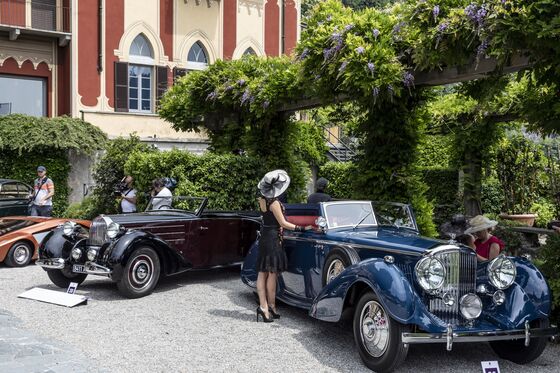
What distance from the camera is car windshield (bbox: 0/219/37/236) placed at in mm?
11180

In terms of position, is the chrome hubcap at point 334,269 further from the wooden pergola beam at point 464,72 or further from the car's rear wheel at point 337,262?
the wooden pergola beam at point 464,72

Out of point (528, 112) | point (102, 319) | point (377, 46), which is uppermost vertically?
point (377, 46)

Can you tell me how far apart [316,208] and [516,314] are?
2854 mm

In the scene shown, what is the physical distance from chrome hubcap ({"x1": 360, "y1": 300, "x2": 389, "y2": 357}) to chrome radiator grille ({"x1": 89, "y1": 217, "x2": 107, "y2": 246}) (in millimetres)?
4374

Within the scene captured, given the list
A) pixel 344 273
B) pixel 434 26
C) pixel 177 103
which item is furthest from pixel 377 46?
pixel 177 103

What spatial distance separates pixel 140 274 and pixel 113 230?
2.34 feet

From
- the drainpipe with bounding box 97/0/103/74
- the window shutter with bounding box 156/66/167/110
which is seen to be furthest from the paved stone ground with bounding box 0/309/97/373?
the window shutter with bounding box 156/66/167/110

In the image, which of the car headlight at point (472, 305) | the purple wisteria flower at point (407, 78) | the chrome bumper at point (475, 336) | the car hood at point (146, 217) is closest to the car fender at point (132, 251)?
the car hood at point (146, 217)

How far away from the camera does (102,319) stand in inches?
287

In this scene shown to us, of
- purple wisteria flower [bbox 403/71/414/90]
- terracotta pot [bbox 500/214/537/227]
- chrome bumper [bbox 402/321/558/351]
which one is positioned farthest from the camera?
terracotta pot [bbox 500/214/537/227]

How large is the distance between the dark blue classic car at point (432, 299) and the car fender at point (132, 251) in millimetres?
3110

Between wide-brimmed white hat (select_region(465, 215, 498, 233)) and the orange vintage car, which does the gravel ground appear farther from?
the orange vintage car

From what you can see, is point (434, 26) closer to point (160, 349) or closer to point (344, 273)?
point (344, 273)

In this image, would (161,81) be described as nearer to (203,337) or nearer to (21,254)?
(21,254)
